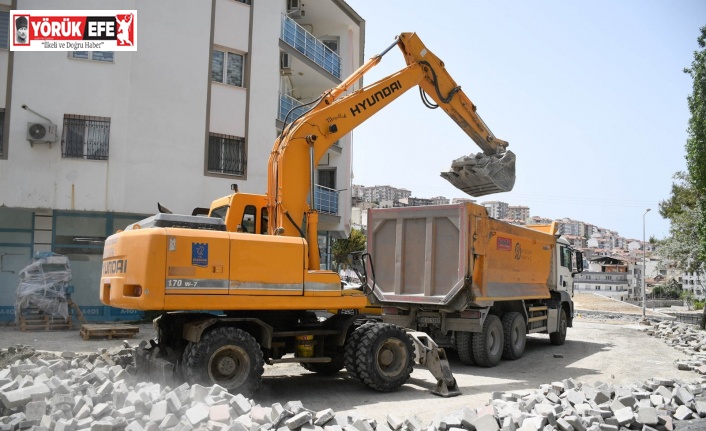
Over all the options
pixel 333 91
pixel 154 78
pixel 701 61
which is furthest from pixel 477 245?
pixel 701 61

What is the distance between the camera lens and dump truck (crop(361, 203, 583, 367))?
461 inches

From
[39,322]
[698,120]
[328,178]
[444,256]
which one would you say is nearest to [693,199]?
[698,120]

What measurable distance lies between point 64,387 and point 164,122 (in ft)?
43.2

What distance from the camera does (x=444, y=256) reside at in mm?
11875

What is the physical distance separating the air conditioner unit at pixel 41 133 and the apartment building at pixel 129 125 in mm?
116

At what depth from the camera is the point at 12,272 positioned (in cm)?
1800

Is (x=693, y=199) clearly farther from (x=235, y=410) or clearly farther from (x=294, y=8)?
(x=235, y=410)

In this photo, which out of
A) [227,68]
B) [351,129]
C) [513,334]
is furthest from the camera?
[227,68]

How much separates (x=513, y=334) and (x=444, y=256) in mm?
2856

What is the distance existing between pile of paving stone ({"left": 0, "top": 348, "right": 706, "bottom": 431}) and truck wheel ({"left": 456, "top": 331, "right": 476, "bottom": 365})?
4.47m

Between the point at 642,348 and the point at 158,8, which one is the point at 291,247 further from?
the point at 158,8

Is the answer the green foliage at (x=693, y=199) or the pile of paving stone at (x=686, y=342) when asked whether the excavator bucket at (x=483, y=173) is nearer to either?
the pile of paving stone at (x=686, y=342)

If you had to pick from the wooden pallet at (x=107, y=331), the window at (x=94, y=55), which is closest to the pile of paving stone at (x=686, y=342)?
the wooden pallet at (x=107, y=331)

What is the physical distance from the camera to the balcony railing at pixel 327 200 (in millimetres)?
23528
